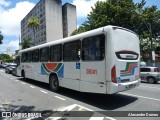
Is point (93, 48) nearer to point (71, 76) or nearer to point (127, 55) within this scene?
point (127, 55)

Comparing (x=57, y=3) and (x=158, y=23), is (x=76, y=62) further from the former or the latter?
(x=57, y=3)

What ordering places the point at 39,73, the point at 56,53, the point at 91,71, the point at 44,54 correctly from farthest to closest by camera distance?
1. the point at 39,73
2. the point at 44,54
3. the point at 56,53
4. the point at 91,71

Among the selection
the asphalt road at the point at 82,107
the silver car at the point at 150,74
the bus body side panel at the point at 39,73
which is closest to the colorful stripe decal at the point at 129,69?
the asphalt road at the point at 82,107

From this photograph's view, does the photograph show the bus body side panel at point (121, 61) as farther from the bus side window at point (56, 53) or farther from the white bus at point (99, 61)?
the bus side window at point (56, 53)

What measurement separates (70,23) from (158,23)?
2167 inches

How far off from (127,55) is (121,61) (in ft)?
2.09

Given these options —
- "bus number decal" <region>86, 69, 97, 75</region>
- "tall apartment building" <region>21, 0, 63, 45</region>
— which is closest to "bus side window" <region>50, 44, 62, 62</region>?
"bus number decal" <region>86, 69, 97, 75</region>

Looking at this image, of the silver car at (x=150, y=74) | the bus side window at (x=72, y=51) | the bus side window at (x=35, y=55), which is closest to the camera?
the bus side window at (x=72, y=51)

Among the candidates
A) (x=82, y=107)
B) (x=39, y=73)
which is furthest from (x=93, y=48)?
(x=39, y=73)

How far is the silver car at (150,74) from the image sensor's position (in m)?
18.1

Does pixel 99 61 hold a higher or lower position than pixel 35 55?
lower

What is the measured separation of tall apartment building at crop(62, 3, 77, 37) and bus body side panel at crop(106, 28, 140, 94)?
74.0 meters

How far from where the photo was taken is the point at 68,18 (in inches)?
3238

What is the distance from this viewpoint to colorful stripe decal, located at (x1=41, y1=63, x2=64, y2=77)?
11.0 meters
